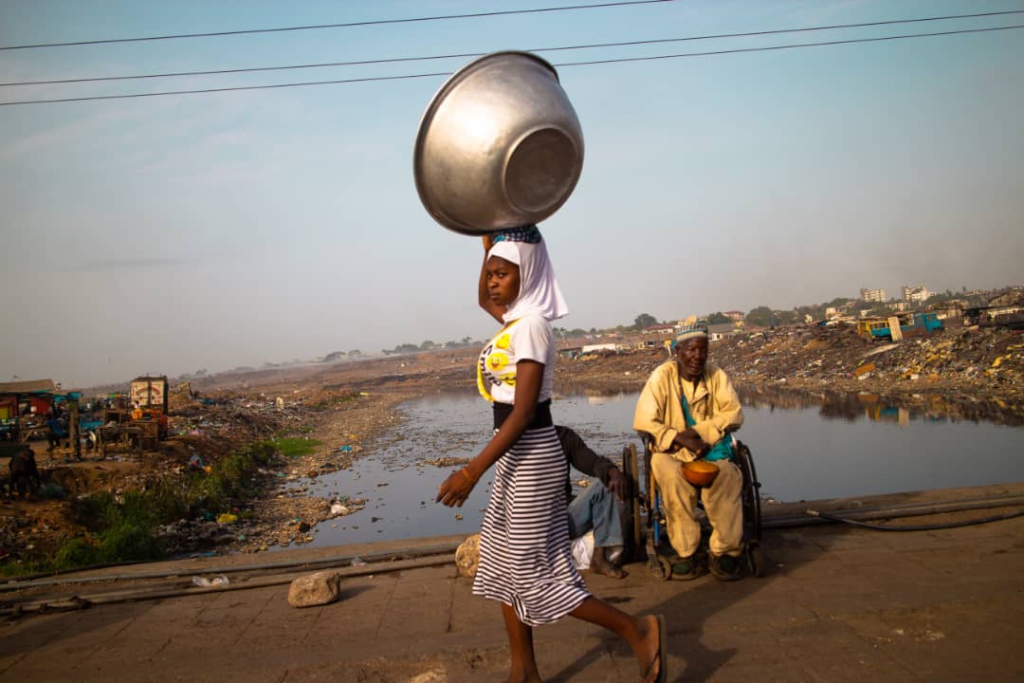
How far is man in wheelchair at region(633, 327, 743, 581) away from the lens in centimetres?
361

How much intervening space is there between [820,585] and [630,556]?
1.00 metres

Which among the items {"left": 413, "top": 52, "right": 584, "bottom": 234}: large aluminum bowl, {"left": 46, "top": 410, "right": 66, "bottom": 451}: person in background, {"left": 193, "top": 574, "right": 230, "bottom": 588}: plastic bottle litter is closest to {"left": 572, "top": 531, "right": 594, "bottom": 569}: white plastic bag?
{"left": 413, "top": 52, "right": 584, "bottom": 234}: large aluminum bowl

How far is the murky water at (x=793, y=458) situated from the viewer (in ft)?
31.7

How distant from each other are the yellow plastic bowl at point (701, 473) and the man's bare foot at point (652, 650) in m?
1.30

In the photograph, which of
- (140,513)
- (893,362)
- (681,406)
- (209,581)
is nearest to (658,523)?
(681,406)

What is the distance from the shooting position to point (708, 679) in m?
2.59

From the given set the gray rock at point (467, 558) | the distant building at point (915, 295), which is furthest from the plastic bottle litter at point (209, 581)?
the distant building at point (915, 295)

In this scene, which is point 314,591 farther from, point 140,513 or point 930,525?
point 140,513

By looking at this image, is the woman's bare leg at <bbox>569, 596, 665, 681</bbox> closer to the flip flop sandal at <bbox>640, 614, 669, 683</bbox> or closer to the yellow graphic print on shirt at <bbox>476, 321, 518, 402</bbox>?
the flip flop sandal at <bbox>640, 614, 669, 683</bbox>

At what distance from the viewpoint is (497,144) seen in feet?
8.20

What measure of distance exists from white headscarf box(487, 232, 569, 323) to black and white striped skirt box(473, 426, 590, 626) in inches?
16.8

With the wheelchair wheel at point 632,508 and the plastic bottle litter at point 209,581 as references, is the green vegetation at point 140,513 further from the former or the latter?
the wheelchair wheel at point 632,508

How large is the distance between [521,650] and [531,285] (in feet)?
4.36

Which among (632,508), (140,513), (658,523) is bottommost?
(140,513)
